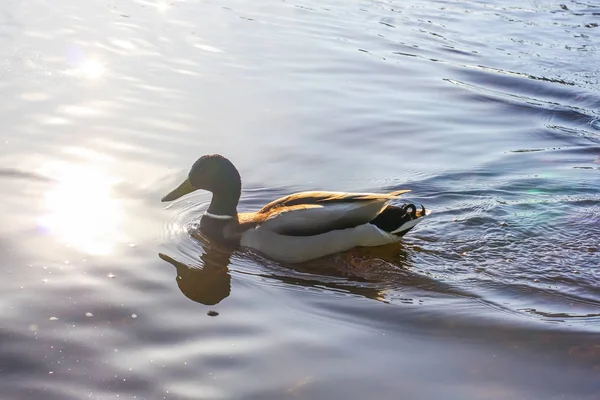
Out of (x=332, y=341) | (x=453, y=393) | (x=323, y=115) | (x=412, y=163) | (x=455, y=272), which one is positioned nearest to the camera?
(x=453, y=393)

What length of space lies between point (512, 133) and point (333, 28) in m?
4.67

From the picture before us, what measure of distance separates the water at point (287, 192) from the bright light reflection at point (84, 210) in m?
0.02

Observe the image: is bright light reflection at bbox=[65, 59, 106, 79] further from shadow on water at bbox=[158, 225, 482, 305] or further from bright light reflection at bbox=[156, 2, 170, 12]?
shadow on water at bbox=[158, 225, 482, 305]

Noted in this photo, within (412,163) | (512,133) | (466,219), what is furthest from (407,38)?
(466,219)

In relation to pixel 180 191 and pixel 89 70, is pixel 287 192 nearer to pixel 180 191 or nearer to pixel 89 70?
pixel 180 191

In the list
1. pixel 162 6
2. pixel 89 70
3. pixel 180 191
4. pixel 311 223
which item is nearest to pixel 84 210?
pixel 180 191

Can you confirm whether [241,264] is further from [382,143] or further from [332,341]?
[382,143]

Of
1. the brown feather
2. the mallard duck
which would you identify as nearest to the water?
the mallard duck

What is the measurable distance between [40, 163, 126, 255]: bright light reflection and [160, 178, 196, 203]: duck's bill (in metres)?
0.37

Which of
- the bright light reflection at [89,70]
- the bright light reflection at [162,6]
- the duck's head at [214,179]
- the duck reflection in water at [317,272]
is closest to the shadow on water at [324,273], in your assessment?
the duck reflection in water at [317,272]

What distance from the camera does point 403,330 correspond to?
4.98 metres

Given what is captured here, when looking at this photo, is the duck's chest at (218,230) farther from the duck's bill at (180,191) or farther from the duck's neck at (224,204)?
the duck's bill at (180,191)

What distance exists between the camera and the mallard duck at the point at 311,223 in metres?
6.14

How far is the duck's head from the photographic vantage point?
657cm
